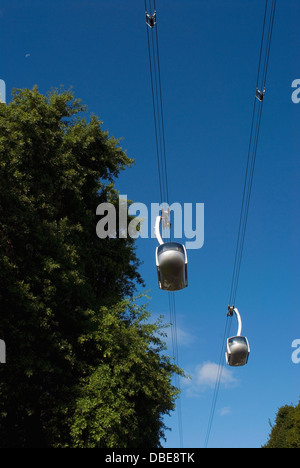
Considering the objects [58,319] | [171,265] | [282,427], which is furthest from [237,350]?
[282,427]

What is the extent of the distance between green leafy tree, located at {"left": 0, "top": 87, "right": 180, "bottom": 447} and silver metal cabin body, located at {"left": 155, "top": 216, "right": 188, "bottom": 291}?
868 centimetres

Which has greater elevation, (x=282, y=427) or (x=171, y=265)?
(x=171, y=265)

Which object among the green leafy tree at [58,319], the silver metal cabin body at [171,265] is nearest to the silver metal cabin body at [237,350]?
the silver metal cabin body at [171,265]

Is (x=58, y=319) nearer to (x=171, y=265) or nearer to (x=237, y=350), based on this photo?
(x=237, y=350)

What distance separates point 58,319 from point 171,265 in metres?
11.2

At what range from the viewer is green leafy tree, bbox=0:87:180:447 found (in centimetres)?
1407

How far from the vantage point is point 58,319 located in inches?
644

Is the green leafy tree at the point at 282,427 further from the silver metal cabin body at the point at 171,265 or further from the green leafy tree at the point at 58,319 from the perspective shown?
the silver metal cabin body at the point at 171,265

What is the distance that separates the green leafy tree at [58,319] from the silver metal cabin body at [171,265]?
8677 mm

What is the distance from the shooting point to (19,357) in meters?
13.8

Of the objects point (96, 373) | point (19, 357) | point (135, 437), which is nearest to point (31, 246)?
point (19, 357)

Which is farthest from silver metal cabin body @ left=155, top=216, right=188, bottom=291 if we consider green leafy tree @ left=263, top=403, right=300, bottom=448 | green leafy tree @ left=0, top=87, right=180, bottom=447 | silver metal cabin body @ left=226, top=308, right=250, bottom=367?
green leafy tree @ left=263, top=403, right=300, bottom=448
